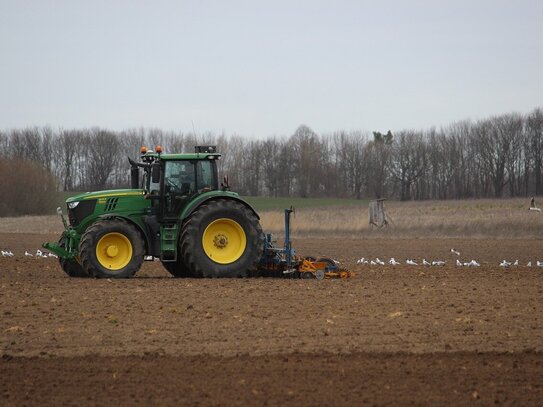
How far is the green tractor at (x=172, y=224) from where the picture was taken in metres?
17.8

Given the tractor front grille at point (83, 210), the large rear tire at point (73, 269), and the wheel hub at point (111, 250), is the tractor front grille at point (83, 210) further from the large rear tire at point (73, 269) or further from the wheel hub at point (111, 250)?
the large rear tire at point (73, 269)

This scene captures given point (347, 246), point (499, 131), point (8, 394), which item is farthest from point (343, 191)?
point (8, 394)

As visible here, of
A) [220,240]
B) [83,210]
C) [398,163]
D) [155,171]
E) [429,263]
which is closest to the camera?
[155,171]

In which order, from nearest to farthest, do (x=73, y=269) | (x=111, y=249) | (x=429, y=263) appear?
(x=111, y=249) → (x=73, y=269) → (x=429, y=263)

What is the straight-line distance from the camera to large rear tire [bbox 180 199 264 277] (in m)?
17.9

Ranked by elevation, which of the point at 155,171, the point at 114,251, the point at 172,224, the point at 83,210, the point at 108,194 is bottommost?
the point at 114,251

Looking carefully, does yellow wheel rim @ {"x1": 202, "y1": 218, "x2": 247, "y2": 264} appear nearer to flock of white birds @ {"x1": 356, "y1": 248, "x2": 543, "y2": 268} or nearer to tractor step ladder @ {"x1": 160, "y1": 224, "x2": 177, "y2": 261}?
tractor step ladder @ {"x1": 160, "y1": 224, "x2": 177, "y2": 261}

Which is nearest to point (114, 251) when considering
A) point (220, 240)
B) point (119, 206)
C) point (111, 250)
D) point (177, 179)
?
point (111, 250)

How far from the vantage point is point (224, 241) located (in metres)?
18.2

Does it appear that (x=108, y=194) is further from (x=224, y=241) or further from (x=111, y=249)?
(x=224, y=241)

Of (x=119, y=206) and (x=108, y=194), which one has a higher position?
(x=108, y=194)

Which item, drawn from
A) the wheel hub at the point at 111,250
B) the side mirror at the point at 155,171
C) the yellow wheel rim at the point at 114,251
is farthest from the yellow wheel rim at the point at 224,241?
the wheel hub at the point at 111,250

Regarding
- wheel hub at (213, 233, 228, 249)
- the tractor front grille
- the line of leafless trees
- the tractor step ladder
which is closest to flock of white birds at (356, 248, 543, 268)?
wheel hub at (213, 233, 228, 249)

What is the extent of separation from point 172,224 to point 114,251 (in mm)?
1240
